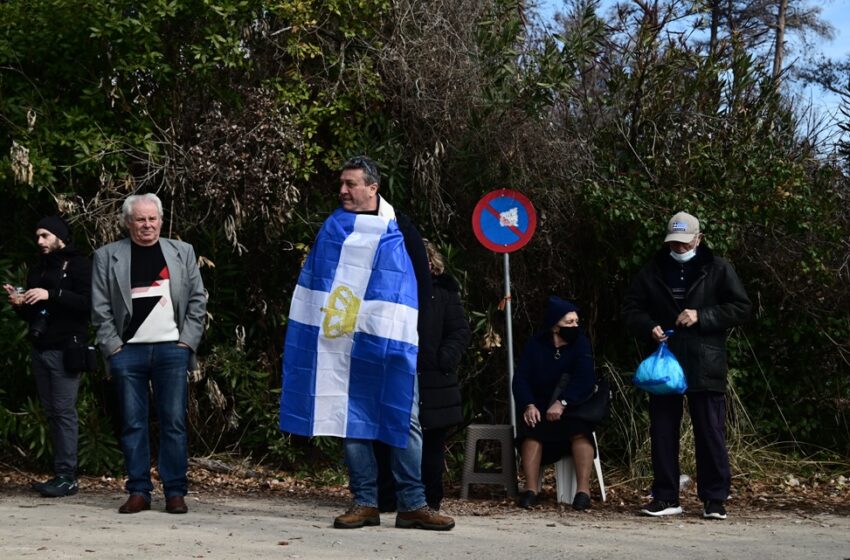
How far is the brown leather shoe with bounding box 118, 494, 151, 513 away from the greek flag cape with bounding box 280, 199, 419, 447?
1.27 meters

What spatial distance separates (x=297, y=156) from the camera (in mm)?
11062

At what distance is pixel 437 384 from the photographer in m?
8.45

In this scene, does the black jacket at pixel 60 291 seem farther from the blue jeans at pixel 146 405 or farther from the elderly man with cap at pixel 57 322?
the blue jeans at pixel 146 405

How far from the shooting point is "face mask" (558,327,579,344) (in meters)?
9.47

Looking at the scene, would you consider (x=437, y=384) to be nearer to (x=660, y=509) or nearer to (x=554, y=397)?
(x=554, y=397)

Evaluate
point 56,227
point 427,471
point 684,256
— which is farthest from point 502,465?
point 56,227

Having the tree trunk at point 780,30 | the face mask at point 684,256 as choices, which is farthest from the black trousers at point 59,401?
the tree trunk at point 780,30

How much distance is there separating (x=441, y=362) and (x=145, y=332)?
192 centimetres

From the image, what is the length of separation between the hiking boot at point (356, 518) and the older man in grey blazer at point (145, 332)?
1258mm

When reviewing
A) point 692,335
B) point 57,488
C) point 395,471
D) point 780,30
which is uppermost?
point 780,30

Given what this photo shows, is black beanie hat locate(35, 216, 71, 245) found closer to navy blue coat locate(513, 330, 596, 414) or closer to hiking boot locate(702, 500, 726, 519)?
navy blue coat locate(513, 330, 596, 414)

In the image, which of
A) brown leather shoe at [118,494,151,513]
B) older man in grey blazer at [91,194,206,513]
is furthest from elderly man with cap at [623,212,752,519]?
brown leather shoe at [118,494,151,513]

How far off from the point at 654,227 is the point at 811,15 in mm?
18541

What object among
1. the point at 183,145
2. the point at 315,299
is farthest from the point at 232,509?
the point at 183,145
